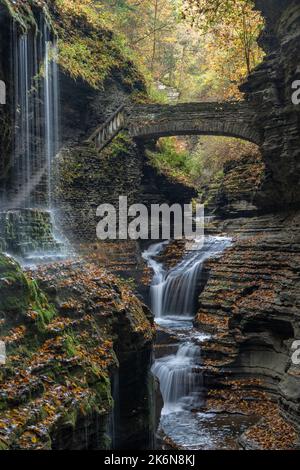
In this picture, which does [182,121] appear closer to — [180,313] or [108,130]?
[108,130]

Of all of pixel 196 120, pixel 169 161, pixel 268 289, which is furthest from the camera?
pixel 169 161

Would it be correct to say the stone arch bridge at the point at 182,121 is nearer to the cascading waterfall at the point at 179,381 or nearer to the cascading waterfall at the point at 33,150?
the cascading waterfall at the point at 33,150

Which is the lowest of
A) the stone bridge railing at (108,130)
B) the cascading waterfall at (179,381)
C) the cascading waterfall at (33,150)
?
the cascading waterfall at (179,381)

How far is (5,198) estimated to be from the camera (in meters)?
14.6

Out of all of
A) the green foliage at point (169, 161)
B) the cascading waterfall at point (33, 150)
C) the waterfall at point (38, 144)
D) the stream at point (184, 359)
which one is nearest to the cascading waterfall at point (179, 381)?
the stream at point (184, 359)

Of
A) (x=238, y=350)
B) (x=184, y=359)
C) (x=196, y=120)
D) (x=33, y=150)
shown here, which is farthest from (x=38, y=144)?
(x=238, y=350)

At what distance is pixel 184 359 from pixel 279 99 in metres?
8.97

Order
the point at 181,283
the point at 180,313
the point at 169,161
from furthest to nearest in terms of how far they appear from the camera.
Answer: the point at 169,161 < the point at 181,283 < the point at 180,313

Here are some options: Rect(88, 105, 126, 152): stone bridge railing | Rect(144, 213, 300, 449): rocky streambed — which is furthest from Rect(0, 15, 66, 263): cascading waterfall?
Rect(144, 213, 300, 449): rocky streambed

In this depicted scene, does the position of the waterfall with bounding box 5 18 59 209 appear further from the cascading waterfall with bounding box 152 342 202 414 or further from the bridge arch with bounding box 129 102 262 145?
the cascading waterfall with bounding box 152 342 202 414

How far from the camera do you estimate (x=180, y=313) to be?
1734 cm

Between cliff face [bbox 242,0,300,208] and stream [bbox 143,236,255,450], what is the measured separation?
374 cm

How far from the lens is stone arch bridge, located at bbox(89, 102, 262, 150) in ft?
66.2

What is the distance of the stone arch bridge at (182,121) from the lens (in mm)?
20188
